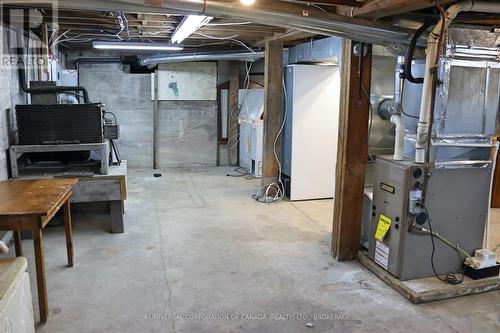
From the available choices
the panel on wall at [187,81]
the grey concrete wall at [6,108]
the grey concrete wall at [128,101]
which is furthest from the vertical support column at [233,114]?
the grey concrete wall at [6,108]

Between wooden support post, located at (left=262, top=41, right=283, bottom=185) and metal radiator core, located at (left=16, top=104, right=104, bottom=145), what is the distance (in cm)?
216

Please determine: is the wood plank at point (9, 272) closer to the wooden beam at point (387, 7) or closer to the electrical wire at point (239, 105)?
the wooden beam at point (387, 7)

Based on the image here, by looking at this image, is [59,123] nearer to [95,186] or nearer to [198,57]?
[95,186]

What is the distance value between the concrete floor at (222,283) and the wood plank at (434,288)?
0.05m

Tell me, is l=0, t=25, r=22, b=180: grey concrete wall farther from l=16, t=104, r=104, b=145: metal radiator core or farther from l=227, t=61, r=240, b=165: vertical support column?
l=227, t=61, r=240, b=165: vertical support column

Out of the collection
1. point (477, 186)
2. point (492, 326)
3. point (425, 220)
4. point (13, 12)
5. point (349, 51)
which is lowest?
point (492, 326)

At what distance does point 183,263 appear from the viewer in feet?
10.9

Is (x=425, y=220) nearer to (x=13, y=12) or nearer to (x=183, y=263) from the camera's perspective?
(x=183, y=263)

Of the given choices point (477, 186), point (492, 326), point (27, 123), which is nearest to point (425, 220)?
point (477, 186)

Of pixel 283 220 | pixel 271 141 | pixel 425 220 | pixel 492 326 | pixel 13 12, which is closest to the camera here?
pixel 492 326

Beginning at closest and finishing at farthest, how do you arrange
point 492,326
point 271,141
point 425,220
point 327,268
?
point 492,326 < point 425,220 < point 327,268 < point 271,141

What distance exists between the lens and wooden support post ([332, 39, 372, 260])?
3.19 meters

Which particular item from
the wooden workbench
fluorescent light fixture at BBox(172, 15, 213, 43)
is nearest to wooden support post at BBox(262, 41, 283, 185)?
fluorescent light fixture at BBox(172, 15, 213, 43)

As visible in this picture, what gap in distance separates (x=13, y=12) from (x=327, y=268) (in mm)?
3577
